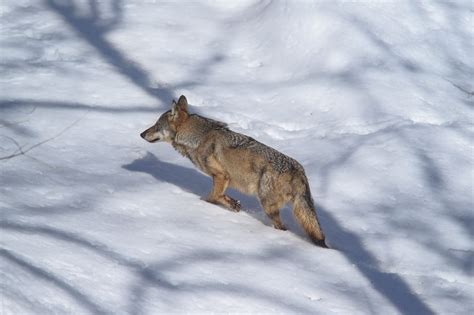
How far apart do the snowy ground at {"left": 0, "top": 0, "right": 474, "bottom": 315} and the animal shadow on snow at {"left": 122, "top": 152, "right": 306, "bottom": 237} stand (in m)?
0.03

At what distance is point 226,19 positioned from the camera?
11.6 m

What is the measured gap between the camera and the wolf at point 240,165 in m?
6.53

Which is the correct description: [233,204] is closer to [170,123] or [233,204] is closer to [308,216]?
[308,216]

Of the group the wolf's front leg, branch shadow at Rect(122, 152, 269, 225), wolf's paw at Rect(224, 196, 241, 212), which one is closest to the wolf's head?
branch shadow at Rect(122, 152, 269, 225)

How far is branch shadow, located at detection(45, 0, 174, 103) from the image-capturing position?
9703 mm

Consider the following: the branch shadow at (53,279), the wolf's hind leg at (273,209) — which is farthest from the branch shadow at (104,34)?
the branch shadow at (53,279)

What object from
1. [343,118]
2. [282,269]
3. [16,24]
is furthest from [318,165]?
[16,24]

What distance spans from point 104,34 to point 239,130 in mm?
3358

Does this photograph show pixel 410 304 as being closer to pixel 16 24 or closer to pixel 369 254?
pixel 369 254

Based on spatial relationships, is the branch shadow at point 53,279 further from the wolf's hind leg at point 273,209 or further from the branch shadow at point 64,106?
the branch shadow at point 64,106

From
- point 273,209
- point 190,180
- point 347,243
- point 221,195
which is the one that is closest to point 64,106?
point 190,180

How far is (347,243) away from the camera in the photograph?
264 inches

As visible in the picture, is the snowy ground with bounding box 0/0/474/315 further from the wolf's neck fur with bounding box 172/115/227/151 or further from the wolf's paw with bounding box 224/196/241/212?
the wolf's neck fur with bounding box 172/115/227/151

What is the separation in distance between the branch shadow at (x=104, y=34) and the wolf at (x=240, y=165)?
195cm
